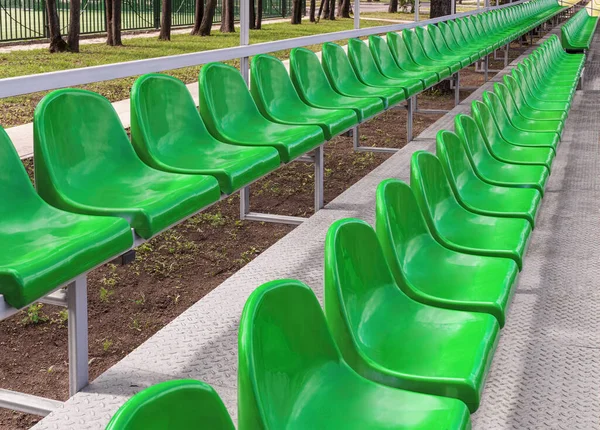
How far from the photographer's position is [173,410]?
943mm

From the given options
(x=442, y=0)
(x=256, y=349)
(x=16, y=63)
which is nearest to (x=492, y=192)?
(x=16, y=63)

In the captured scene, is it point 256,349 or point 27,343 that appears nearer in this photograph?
point 256,349

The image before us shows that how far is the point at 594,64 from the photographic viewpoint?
13406mm

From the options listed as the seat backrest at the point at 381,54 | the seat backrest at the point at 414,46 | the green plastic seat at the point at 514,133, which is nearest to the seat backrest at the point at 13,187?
the green plastic seat at the point at 514,133

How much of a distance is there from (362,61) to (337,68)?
22.7 inches

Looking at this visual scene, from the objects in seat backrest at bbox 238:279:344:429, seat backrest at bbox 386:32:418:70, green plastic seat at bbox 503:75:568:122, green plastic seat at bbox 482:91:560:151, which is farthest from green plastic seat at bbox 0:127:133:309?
seat backrest at bbox 386:32:418:70

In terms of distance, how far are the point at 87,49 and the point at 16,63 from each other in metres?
0.45

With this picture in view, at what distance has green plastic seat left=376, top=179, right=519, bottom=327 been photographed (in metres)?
1.99

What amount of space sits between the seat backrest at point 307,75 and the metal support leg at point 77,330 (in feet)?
8.03

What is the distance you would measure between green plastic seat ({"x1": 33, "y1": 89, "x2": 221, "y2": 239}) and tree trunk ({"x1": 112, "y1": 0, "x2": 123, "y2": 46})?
0.90 meters

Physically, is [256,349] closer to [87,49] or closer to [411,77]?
[87,49]

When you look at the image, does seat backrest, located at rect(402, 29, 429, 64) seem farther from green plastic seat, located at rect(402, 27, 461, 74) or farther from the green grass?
the green grass

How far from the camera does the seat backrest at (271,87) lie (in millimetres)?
3979

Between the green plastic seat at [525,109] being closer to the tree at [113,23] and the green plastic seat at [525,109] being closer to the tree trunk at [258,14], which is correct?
the tree trunk at [258,14]
